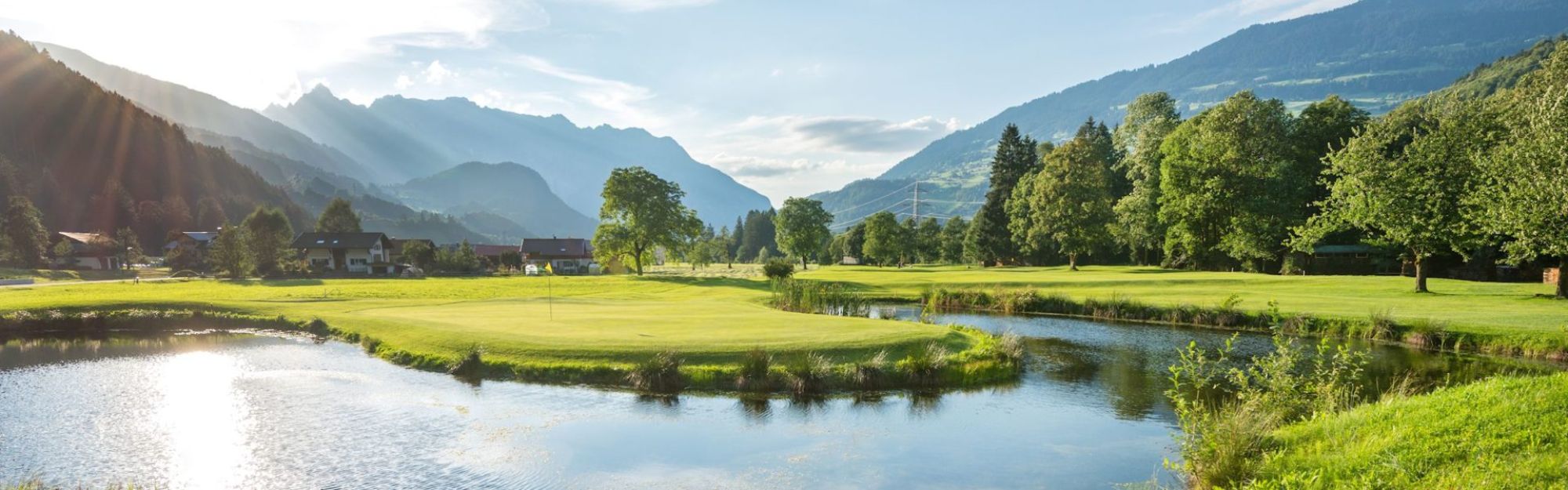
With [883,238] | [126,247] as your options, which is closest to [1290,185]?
[883,238]

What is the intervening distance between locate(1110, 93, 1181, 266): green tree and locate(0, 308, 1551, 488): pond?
42444 millimetres

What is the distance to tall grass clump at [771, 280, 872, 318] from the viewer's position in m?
40.4

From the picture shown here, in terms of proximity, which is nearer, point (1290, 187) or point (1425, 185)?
point (1425, 185)

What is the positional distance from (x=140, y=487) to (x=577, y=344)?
12.7 metres

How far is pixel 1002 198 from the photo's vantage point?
101m

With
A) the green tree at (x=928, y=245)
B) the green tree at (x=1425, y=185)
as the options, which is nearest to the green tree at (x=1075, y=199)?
the green tree at (x=1425, y=185)

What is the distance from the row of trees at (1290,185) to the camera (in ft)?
104

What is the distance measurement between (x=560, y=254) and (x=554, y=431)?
390ft

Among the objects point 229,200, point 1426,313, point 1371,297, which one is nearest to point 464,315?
point 1426,313

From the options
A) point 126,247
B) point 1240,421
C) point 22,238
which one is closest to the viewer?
point 1240,421

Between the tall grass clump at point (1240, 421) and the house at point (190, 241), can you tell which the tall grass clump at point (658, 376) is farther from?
the house at point (190, 241)

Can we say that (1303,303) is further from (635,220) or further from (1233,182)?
(635,220)

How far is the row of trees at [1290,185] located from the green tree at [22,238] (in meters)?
106

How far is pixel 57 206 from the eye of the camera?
152375mm
